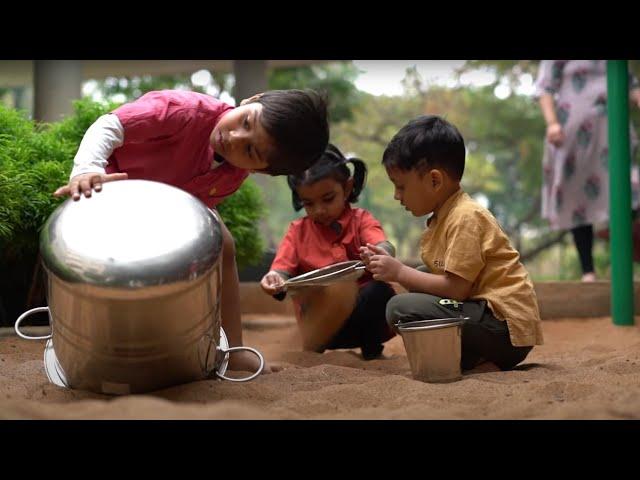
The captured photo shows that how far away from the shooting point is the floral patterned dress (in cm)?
529

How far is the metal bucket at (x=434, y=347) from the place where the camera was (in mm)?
2582

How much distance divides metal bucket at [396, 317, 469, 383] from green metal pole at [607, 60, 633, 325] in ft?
6.93

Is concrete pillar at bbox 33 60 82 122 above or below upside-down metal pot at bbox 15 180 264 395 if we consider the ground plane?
above

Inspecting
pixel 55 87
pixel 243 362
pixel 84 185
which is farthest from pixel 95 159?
pixel 55 87

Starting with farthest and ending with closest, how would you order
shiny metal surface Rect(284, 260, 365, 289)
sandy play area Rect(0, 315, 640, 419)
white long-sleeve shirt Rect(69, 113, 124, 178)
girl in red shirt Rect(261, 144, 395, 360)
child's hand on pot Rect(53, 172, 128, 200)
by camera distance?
girl in red shirt Rect(261, 144, 395, 360), shiny metal surface Rect(284, 260, 365, 289), white long-sleeve shirt Rect(69, 113, 124, 178), child's hand on pot Rect(53, 172, 128, 200), sandy play area Rect(0, 315, 640, 419)

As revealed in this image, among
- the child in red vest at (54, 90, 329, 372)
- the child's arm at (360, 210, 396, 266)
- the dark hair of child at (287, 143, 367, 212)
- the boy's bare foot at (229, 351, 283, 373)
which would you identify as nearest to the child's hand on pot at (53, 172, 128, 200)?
the child in red vest at (54, 90, 329, 372)

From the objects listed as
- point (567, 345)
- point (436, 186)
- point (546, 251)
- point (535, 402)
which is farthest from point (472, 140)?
point (535, 402)

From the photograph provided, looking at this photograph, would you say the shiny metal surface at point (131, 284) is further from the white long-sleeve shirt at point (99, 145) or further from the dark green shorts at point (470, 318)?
the dark green shorts at point (470, 318)

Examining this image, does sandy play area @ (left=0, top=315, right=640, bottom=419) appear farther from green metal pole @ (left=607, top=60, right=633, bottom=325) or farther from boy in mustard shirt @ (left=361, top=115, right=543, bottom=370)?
green metal pole @ (left=607, top=60, right=633, bottom=325)

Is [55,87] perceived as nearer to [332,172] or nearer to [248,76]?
[248,76]

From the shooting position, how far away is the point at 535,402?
6.65ft

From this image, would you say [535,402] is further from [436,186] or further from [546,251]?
[546,251]

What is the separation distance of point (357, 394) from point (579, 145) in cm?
368
